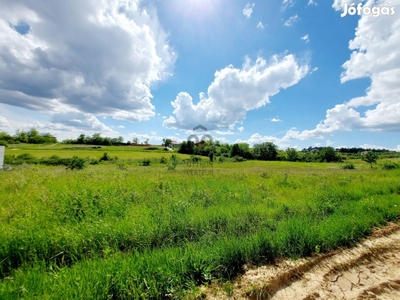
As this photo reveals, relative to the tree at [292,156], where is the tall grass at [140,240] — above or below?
below

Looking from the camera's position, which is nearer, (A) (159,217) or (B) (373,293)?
(B) (373,293)

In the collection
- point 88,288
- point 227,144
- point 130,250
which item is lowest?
point 130,250

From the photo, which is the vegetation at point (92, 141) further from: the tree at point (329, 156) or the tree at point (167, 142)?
the tree at point (329, 156)

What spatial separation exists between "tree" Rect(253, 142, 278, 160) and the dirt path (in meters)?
95.2

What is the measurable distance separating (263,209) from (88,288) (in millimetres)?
4945

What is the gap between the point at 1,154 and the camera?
77.0 feet

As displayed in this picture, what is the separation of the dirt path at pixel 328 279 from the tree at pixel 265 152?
9522 cm

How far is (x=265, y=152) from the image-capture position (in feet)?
315

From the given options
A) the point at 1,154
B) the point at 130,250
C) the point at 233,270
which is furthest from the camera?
the point at 1,154

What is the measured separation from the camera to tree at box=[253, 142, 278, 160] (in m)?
95.1

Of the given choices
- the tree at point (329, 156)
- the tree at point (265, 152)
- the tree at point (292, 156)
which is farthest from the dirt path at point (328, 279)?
the tree at point (329, 156)

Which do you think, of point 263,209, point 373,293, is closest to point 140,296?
point 373,293

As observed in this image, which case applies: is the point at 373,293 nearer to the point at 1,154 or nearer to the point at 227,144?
the point at 1,154

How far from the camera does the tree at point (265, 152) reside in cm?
9512
